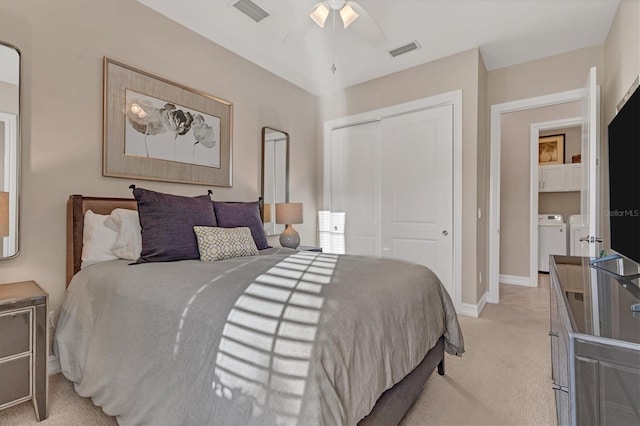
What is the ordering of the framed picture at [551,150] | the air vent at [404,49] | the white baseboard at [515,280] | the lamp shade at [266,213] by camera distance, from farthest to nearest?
the framed picture at [551,150] < the white baseboard at [515,280] < the lamp shade at [266,213] < the air vent at [404,49]

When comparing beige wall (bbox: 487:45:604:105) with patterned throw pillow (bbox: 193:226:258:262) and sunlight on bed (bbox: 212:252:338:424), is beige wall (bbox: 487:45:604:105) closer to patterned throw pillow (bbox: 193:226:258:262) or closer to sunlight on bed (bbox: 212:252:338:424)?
patterned throw pillow (bbox: 193:226:258:262)

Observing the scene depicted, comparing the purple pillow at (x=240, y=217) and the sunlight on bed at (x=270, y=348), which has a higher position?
the purple pillow at (x=240, y=217)

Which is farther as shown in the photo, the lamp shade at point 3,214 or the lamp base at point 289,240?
the lamp base at point 289,240

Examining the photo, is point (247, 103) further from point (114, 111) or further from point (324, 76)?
point (114, 111)

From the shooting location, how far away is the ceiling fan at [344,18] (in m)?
2.17

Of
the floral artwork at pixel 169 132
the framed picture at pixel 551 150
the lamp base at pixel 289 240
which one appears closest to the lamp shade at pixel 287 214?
the lamp base at pixel 289 240

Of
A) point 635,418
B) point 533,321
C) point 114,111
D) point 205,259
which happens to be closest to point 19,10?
point 114,111

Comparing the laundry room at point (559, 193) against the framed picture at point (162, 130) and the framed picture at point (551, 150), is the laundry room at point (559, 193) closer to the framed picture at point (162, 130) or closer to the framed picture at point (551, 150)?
the framed picture at point (551, 150)

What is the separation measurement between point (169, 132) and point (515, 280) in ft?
16.6

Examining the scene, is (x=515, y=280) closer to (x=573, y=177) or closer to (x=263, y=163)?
(x=573, y=177)

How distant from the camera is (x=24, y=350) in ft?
5.28

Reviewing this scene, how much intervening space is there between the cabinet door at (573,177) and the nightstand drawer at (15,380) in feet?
24.5

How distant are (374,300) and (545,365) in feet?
5.93

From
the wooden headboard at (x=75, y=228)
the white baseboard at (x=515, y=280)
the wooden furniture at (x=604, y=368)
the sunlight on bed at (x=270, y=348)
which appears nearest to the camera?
the wooden furniture at (x=604, y=368)
